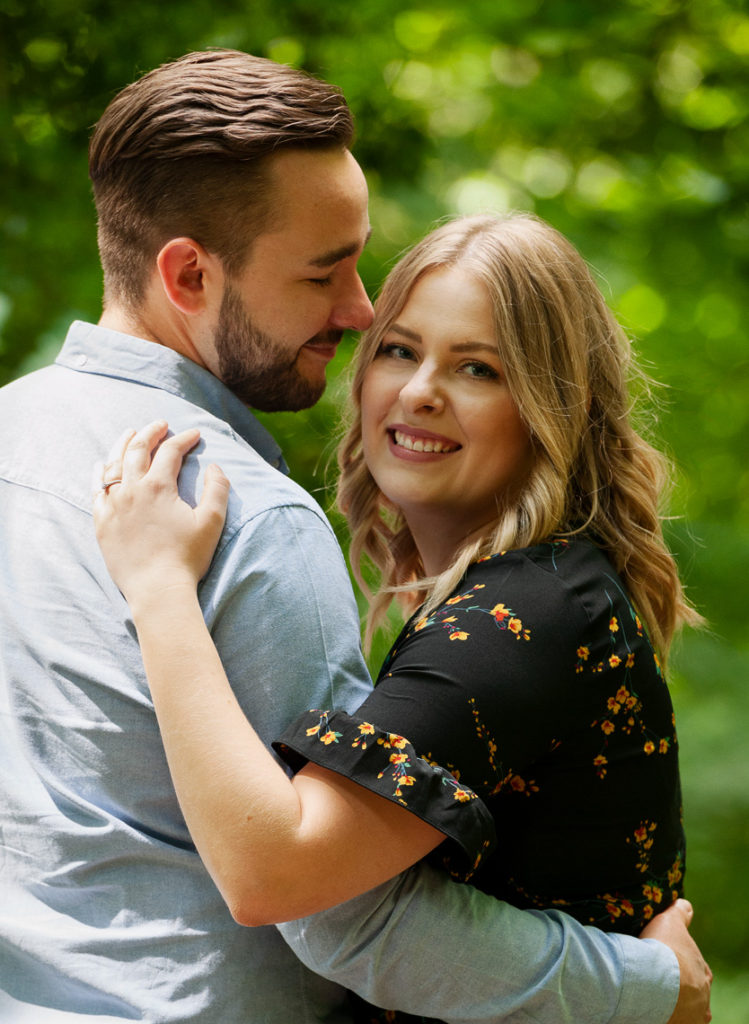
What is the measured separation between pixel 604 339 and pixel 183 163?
685 mm

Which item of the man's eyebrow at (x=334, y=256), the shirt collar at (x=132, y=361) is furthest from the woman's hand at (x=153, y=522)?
the man's eyebrow at (x=334, y=256)

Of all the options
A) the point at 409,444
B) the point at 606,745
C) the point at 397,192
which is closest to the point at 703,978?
the point at 606,745

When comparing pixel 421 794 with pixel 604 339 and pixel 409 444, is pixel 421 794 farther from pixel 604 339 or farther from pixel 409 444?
pixel 604 339

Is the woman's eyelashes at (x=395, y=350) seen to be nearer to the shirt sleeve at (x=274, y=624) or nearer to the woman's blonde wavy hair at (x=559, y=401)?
the woman's blonde wavy hair at (x=559, y=401)

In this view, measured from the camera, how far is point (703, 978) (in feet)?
4.80

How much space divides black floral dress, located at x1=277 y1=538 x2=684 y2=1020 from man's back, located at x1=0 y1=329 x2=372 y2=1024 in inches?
4.5

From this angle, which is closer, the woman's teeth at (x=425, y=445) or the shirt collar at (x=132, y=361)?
the shirt collar at (x=132, y=361)

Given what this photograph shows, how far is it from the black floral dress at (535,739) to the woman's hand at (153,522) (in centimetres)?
22

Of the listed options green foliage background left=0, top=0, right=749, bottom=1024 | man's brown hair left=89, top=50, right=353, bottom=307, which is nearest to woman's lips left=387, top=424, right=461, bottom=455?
man's brown hair left=89, top=50, right=353, bottom=307

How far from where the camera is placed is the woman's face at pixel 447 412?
5.28ft

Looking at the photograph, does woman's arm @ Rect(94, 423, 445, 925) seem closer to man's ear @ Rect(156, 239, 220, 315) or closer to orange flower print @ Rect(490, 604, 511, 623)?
orange flower print @ Rect(490, 604, 511, 623)

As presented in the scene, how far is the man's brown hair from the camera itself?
1481 mm

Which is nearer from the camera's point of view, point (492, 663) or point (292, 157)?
point (492, 663)

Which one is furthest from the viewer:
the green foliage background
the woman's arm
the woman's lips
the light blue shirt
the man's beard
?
the green foliage background
